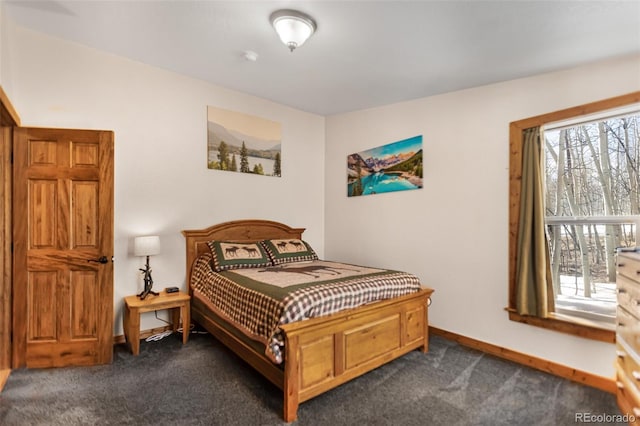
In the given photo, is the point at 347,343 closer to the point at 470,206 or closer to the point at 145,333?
the point at 470,206

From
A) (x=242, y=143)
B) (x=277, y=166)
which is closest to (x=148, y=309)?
(x=242, y=143)

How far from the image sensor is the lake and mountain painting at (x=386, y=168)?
12.2 feet

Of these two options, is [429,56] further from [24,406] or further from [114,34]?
[24,406]

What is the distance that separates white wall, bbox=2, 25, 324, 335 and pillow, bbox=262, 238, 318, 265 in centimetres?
53

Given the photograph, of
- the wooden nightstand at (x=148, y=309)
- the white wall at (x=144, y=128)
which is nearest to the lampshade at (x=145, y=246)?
the white wall at (x=144, y=128)

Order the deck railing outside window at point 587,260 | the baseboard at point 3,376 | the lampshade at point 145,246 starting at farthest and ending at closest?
the lampshade at point 145,246, the deck railing outside window at point 587,260, the baseboard at point 3,376

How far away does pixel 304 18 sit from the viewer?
226 centimetres

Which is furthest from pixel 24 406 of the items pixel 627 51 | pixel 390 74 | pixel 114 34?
pixel 627 51

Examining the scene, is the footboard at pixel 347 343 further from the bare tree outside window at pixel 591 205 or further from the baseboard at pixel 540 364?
the bare tree outside window at pixel 591 205

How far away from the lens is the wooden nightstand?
2.80 meters

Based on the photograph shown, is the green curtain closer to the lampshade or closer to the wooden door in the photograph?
the lampshade

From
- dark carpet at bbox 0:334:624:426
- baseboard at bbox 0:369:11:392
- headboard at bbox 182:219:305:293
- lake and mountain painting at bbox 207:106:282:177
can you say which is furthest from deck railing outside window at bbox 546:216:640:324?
baseboard at bbox 0:369:11:392

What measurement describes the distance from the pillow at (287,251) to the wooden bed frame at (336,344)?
94cm

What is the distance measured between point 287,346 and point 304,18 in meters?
2.27
